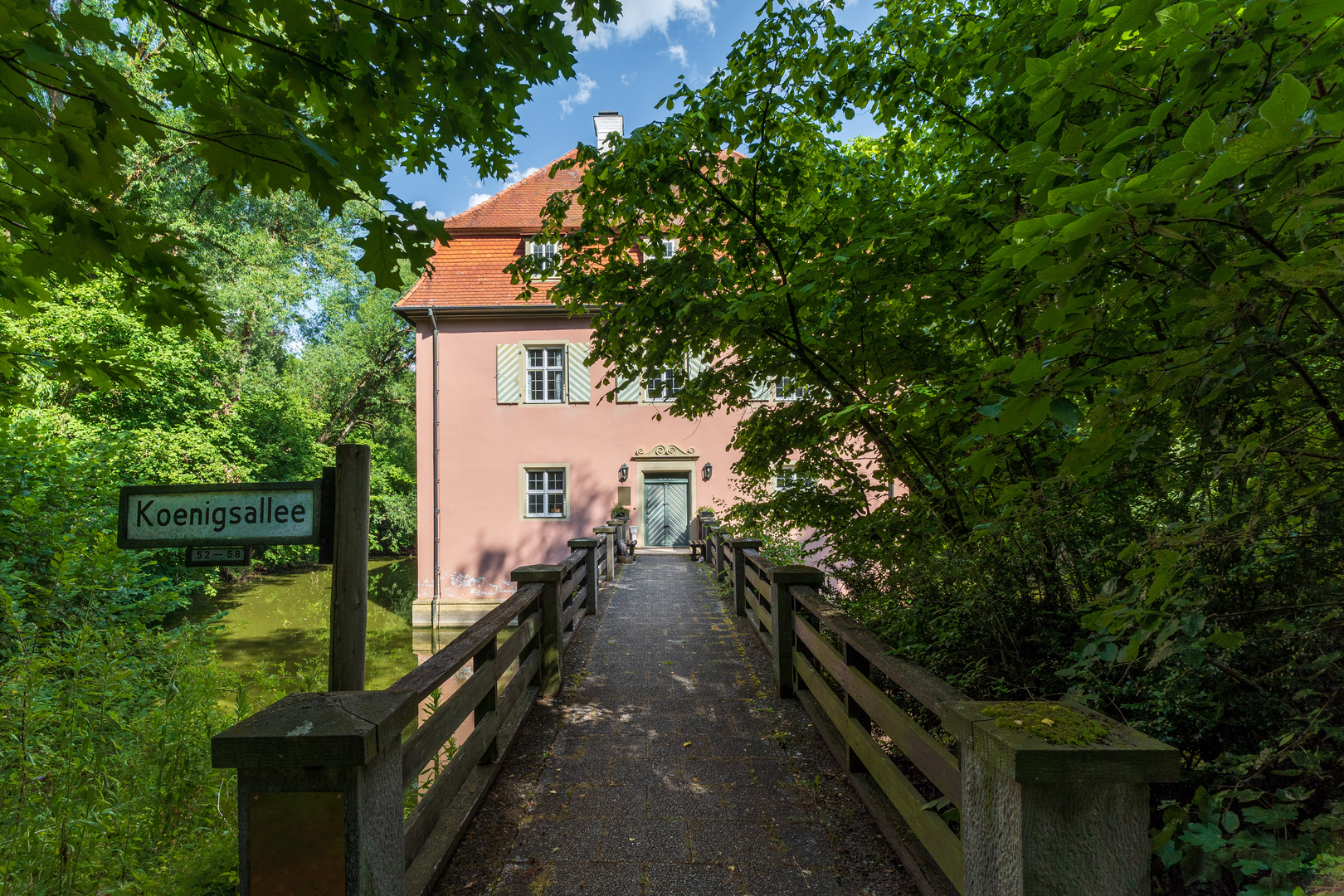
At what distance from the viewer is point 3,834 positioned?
9.23 feet

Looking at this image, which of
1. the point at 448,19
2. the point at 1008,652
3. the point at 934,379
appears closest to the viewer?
the point at 448,19

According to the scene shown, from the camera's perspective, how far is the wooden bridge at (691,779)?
4.91 feet

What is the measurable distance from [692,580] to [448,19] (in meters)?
Result: 8.90

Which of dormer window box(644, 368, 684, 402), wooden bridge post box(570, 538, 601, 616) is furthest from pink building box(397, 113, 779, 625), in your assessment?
dormer window box(644, 368, 684, 402)

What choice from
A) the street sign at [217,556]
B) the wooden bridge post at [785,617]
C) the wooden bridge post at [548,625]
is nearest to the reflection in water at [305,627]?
the wooden bridge post at [548,625]

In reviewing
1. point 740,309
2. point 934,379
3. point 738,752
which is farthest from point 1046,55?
point 738,752

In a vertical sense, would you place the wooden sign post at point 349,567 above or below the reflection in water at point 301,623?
above

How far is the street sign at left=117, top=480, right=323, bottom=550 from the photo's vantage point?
6.25 ft

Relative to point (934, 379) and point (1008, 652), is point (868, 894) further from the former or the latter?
point (934, 379)

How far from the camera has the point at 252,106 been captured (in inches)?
75.0

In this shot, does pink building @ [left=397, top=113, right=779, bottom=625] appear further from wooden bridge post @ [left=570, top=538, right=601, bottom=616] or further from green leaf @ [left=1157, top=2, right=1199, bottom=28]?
green leaf @ [left=1157, top=2, right=1199, bottom=28]

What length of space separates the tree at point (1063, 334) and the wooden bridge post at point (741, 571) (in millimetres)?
2384

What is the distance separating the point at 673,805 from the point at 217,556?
2206 millimetres

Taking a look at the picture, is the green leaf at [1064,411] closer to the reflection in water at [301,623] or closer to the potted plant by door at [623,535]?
the reflection in water at [301,623]
